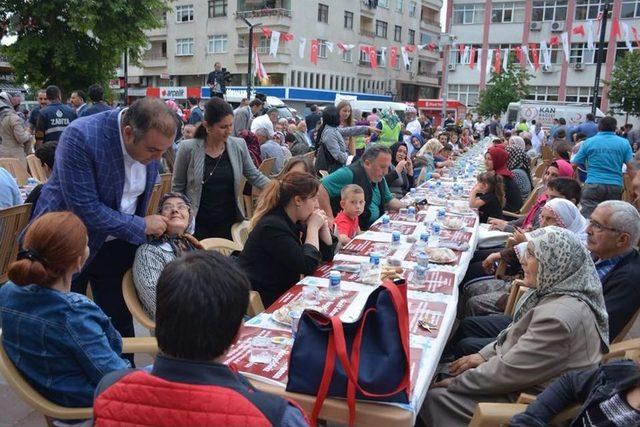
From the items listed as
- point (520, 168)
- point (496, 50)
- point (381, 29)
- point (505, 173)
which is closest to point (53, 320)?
point (505, 173)

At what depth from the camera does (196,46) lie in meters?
41.9

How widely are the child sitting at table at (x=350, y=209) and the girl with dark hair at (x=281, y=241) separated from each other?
1255 millimetres

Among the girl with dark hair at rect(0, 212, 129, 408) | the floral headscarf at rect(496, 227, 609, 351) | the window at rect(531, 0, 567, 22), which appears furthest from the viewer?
the window at rect(531, 0, 567, 22)

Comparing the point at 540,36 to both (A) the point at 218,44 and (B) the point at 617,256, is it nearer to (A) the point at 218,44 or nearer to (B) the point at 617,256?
(A) the point at 218,44

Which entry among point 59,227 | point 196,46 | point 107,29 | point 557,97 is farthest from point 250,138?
point 557,97

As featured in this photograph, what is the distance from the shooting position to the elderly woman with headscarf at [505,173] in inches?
264

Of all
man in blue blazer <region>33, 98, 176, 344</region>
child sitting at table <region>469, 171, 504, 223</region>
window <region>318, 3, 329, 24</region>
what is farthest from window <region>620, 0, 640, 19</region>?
man in blue blazer <region>33, 98, 176, 344</region>

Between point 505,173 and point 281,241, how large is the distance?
15.2 feet

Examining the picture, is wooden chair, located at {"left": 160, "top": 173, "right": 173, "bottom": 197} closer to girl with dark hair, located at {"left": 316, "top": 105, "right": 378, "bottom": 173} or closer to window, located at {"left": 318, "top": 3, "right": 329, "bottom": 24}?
girl with dark hair, located at {"left": 316, "top": 105, "right": 378, "bottom": 173}

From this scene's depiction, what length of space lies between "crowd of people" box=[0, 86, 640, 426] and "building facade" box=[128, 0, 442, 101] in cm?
3435

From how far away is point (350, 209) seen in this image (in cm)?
469

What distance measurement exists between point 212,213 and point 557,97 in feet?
144

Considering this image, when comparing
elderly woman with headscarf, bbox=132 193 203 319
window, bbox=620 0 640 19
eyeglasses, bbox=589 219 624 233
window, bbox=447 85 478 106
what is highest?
window, bbox=620 0 640 19

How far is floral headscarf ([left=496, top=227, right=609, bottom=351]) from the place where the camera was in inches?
96.5
